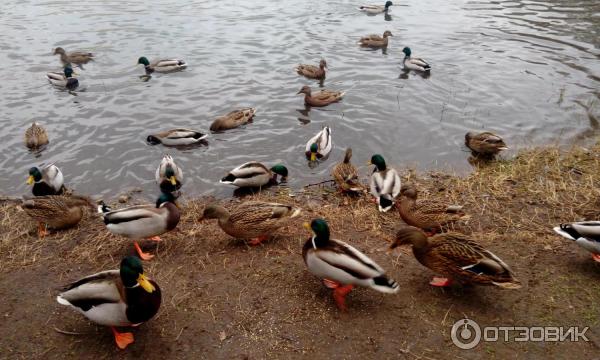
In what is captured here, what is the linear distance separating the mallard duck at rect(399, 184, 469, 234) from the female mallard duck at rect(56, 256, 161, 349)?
3559 mm

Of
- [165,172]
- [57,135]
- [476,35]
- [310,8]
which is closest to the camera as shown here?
[165,172]

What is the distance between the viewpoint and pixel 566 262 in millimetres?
5152

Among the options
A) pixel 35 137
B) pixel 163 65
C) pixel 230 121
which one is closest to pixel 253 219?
pixel 230 121

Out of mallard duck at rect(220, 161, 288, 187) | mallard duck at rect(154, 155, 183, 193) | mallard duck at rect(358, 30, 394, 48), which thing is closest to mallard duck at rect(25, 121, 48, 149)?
mallard duck at rect(154, 155, 183, 193)

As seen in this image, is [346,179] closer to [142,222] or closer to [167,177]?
[167,177]

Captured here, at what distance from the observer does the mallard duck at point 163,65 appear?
13391mm

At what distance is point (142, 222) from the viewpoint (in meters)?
5.64

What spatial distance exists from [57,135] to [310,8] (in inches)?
526

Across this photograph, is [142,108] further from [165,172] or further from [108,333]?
[108,333]

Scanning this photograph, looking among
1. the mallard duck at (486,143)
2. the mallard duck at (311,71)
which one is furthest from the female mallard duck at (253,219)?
the mallard duck at (311,71)

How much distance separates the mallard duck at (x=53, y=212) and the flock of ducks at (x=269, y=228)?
0.04 feet

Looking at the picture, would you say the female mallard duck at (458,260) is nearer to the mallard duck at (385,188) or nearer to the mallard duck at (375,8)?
the mallard duck at (385,188)

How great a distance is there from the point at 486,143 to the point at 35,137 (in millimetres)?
9394

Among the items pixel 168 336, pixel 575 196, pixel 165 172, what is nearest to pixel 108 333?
pixel 168 336
